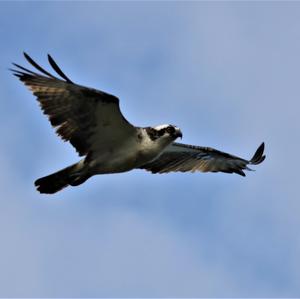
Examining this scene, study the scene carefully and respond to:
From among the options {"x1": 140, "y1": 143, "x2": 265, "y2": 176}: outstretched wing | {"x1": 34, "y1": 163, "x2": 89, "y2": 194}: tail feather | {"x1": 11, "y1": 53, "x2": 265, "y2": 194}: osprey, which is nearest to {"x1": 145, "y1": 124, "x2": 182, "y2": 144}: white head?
{"x1": 11, "y1": 53, "x2": 265, "y2": 194}: osprey

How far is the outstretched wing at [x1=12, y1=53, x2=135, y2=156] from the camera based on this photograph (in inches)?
799

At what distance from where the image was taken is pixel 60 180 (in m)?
21.5

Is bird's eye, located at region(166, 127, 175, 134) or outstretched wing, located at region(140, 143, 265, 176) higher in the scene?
outstretched wing, located at region(140, 143, 265, 176)

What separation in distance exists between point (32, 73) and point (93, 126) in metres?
1.70

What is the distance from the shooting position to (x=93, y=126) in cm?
2114

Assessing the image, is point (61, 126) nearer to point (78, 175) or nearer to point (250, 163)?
point (78, 175)

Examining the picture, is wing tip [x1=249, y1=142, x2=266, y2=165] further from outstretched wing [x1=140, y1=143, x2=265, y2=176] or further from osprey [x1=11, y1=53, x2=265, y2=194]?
osprey [x1=11, y1=53, x2=265, y2=194]

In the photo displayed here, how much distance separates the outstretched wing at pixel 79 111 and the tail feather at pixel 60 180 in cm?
40

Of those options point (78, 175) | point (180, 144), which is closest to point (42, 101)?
point (78, 175)

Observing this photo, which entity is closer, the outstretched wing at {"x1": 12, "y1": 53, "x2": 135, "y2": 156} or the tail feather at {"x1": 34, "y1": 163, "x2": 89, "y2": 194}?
the outstretched wing at {"x1": 12, "y1": 53, "x2": 135, "y2": 156}

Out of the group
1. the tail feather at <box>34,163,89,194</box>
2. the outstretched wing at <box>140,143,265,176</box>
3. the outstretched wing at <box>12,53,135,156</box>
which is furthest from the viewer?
the outstretched wing at <box>140,143,265,176</box>

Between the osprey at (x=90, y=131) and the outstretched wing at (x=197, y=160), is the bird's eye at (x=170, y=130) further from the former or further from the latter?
the outstretched wing at (x=197, y=160)

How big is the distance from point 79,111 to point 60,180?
164cm

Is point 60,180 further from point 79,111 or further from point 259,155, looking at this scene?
point 259,155
